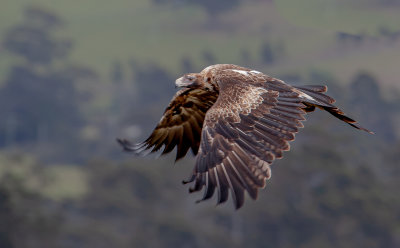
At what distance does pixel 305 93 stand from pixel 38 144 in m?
72.0

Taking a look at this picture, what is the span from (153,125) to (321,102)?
5403 centimetres

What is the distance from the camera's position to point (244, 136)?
9.91m

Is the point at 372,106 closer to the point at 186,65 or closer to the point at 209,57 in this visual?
the point at 209,57

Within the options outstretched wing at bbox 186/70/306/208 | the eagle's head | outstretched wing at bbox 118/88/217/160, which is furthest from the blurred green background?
outstretched wing at bbox 186/70/306/208

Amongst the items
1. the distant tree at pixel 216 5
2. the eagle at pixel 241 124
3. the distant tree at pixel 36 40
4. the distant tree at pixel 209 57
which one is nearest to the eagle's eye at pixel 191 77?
the eagle at pixel 241 124

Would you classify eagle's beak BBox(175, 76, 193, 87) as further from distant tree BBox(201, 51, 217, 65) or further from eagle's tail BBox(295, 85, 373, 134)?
distant tree BBox(201, 51, 217, 65)

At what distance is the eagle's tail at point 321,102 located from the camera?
10.8 metres

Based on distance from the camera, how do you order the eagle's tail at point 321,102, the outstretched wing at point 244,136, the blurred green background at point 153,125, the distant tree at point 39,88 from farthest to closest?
1. the distant tree at point 39,88
2. the blurred green background at point 153,125
3. the eagle's tail at point 321,102
4. the outstretched wing at point 244,136

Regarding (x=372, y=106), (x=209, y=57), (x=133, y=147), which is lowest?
(x=372, y=106)

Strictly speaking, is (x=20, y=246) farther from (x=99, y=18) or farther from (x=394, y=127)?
(x=99, y=18)

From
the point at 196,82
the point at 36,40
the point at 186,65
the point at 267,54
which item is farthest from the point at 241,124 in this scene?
the point at 36,40

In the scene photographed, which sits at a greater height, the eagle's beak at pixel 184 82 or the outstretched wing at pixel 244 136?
the eagle's beak at pixel 184 82

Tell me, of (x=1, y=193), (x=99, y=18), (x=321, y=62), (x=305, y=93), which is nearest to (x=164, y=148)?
(x=305, y=93)

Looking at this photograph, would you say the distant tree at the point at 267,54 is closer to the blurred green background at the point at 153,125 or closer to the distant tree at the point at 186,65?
the blurred green background at the point at 153,125
